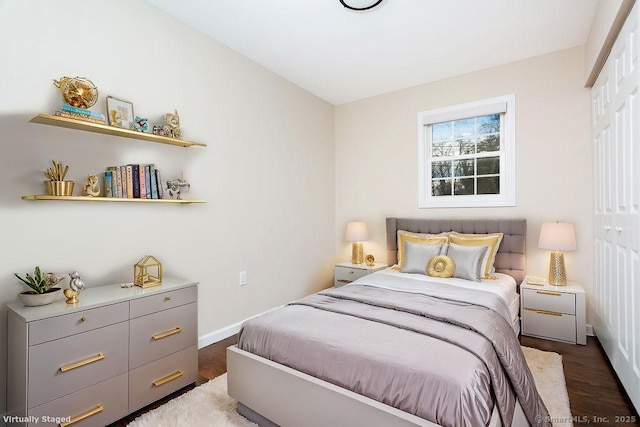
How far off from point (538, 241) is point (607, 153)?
1.02m

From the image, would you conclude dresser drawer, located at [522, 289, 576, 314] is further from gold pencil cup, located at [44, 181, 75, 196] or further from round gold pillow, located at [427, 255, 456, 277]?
gold pencil cup, located at [44, 181, 75, 196]

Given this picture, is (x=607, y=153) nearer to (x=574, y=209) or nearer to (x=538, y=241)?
(x=574, y=209)

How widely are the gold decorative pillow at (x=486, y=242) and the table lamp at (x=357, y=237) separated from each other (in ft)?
3.49

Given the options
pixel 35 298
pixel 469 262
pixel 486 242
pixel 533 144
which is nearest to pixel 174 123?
pixel 35 298

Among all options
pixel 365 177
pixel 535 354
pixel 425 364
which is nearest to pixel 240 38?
pixel 365 177

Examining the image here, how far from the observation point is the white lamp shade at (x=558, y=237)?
9.18 ft

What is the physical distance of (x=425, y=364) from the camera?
136 cm

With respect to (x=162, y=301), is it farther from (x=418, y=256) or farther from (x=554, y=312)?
(x=554, y=312)

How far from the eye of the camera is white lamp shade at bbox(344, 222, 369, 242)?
3930 millimetres

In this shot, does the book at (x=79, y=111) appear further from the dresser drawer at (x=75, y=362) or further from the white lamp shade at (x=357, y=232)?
the white lamp shade at (x=357, y=232)

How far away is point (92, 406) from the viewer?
1672 mm

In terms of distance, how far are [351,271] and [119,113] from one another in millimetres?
2765

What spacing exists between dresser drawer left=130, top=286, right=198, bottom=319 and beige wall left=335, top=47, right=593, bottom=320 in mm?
2586

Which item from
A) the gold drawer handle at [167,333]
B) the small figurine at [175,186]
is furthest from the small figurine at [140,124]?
the gold drawer handle at [167,333]
